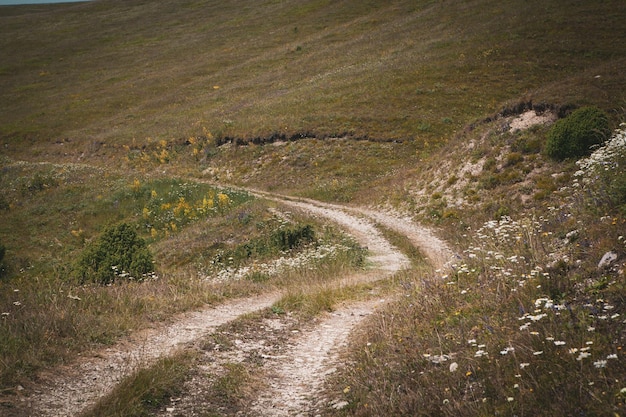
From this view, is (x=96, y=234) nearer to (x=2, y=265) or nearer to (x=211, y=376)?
(x=2, y=265)

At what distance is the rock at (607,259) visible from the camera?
6230mm

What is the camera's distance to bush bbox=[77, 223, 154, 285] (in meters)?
16.9

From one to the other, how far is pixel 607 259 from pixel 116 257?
15818mm

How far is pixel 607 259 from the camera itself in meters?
6.33

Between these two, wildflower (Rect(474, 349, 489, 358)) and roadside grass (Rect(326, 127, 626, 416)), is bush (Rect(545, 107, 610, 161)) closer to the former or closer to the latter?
roadside grass (Rect(326, 127, 626, 416))

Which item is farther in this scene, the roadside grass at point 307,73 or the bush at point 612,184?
the roadside grass at point 307,73

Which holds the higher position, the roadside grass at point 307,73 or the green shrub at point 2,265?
the roadside grass at point 307,73

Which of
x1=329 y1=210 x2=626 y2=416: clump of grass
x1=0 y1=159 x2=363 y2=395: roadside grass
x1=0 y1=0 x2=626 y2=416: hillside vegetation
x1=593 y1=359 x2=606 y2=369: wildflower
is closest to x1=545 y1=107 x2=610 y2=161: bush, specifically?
x1=0 y1=0 x2=626 y2=416: hillside vegetation

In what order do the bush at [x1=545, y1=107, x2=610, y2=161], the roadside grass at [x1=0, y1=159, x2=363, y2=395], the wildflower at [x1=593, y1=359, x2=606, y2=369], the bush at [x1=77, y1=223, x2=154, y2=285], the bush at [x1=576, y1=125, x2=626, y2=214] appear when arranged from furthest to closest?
the bush at [x1=545, y1=107, x2=610, y2=161] → the bush at [x1=77, y1=223, x2=154, y2=285] → the roadside grass at [x1=0, y1=159, x2=363, y2=395] → the bush at [x1=576, y1=125, x2=626, y2=214] → the wildflower at [x1=593, y1=359, x2=606, y2=369]

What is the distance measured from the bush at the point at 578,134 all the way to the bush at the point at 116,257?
61.0ft

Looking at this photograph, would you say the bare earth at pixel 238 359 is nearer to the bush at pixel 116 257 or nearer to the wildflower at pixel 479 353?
the wildflower at pixel 479 353

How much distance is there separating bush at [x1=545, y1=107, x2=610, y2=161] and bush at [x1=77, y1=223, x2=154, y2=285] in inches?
732

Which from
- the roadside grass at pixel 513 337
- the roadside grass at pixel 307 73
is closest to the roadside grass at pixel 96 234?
the roadside grass at pixel 513 337

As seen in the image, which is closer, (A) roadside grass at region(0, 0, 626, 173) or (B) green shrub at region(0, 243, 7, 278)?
(B) green shrub at region(0, 243, 7, 278)
